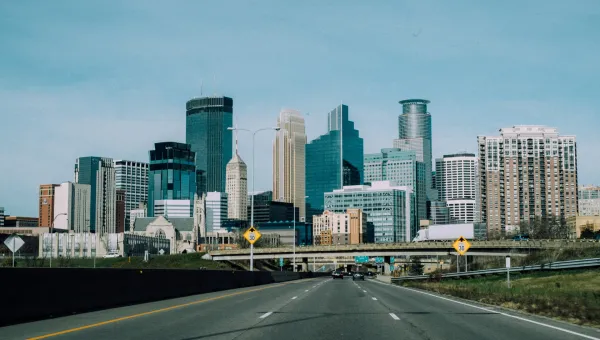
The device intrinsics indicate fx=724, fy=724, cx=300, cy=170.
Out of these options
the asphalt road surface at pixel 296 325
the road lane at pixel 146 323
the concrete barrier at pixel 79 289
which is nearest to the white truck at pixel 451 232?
the concrete barrier at pixel 79 289

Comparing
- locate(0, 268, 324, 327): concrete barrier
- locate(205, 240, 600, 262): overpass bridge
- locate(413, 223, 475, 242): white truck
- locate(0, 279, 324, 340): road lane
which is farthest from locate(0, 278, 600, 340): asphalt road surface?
locate(413, 223, 475, 242): white truck

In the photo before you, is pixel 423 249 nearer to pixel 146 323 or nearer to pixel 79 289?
pixel 79 289

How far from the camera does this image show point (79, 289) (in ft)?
70.6

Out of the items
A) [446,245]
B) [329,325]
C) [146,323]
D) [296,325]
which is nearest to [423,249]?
[446,245]

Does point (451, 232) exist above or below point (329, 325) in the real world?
above

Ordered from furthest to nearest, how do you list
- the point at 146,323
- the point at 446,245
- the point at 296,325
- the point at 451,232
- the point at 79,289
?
the point at 451,232 < the point at 446,245 < the point at 79,289 < the point at 146,323 < the point at 296,325

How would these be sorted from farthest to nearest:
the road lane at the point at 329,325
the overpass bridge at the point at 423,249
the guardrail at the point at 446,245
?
1. the overpass bridge at the point at 423,249
2. the guardrail at the point at 446,245
3. the road lane at the point at 329,325

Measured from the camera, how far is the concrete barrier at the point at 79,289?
17703 mm

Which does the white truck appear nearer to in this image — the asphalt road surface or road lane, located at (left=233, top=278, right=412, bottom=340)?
road lane, located at (left=233, top=278, right=412, bottom=340)

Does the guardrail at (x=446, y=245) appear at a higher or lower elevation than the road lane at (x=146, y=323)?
lower

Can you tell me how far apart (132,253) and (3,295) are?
574ft

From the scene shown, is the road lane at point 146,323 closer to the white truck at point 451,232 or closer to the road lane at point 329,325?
the road lane at point 329,325

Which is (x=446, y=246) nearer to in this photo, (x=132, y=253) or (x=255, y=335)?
(x=132, y=253)

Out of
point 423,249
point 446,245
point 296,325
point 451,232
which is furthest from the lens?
point 451,232
